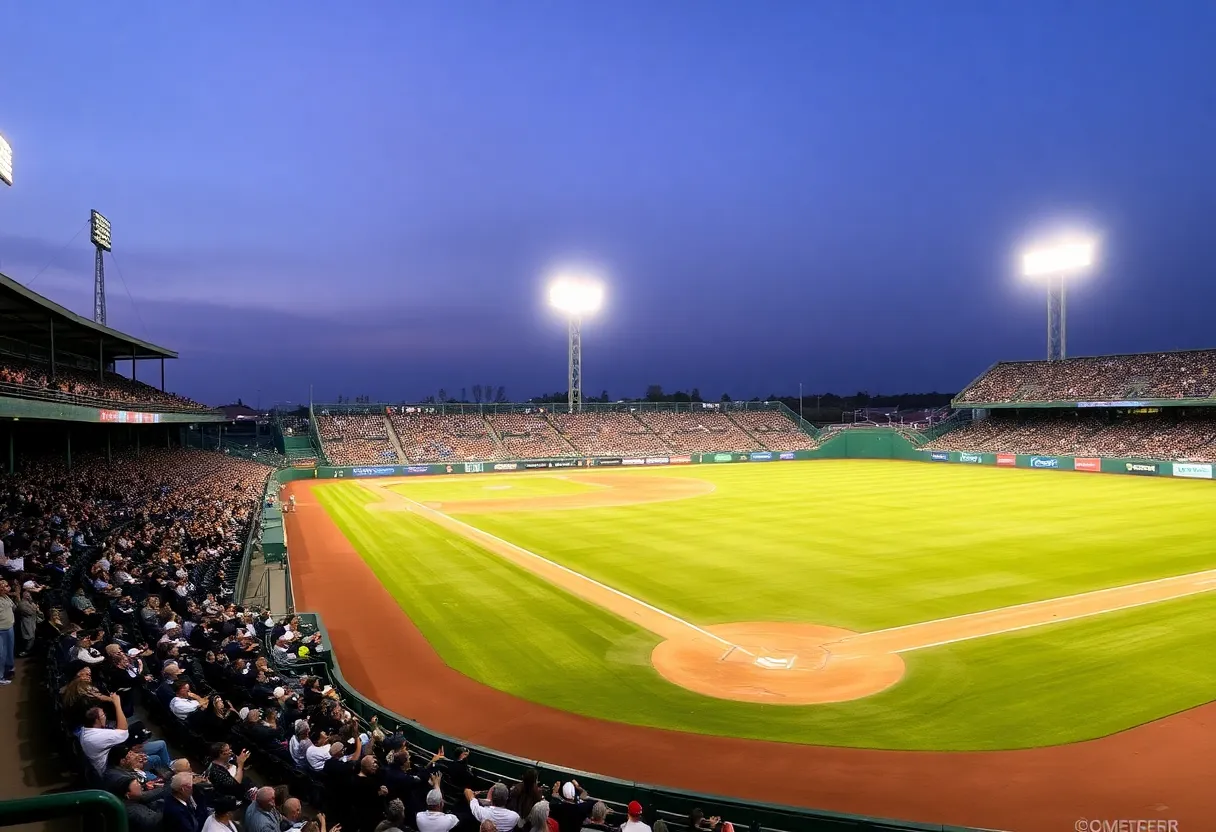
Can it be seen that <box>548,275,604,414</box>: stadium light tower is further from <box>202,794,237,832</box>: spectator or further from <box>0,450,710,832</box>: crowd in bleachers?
<box>202,794,237,832</box>: spectator

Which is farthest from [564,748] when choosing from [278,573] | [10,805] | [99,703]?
[278,573]

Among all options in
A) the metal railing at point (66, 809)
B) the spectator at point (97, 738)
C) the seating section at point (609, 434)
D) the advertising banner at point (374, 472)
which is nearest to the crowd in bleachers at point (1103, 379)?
the seating section at point (609, 434)

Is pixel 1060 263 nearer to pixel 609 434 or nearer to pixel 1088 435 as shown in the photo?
pixel 1088 435

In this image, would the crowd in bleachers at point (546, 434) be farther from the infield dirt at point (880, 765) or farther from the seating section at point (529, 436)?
the infield dirt at point (880, 765)

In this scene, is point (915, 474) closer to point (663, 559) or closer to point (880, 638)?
point (663, 559)

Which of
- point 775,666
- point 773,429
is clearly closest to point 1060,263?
point 773,429

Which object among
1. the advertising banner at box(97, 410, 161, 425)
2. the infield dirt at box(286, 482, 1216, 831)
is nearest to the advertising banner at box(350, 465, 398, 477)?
the advertising banner at box(97, 410, 161, 425)
